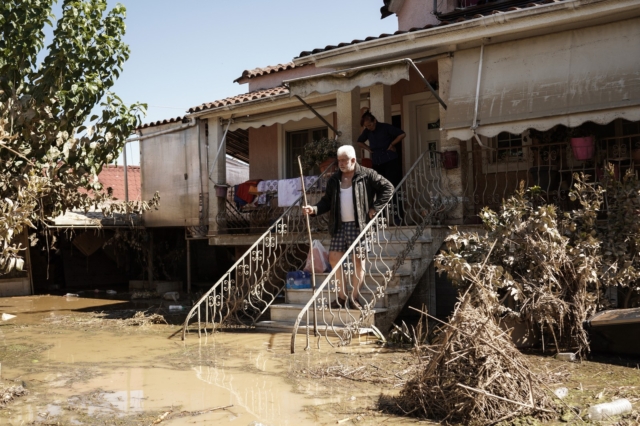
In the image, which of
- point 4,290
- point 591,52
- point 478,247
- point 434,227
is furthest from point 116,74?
point 4,290

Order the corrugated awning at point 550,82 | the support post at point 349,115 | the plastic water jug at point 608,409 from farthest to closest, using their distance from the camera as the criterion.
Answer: the support post at point 349,115 < the corrugated awning at point 550,82 < the plastic water jug at point 608,409

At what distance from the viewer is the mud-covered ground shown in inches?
184

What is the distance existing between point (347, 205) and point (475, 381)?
393 cm

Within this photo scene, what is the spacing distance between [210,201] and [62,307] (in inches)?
132

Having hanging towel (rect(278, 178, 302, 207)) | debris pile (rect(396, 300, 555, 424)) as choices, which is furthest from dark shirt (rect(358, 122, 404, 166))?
debris pile (rect(396, 300, 555, 424))

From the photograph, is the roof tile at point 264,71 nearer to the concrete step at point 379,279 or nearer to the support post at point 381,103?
the support post at point 381,103

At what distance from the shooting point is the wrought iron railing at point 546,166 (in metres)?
8.36

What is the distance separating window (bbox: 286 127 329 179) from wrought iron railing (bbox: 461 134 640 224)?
4240 mm

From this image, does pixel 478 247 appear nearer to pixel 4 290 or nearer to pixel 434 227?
pixel 434 227

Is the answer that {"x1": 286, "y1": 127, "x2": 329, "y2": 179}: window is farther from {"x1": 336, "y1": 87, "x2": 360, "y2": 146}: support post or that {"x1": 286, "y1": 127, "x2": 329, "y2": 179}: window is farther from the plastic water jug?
the plastic water jug

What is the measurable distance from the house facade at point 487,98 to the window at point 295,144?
749 mm

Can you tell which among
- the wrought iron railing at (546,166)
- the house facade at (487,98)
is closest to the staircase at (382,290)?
the house facade at (487,98)

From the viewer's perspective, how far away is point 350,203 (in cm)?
800

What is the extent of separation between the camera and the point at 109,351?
7277 mm
